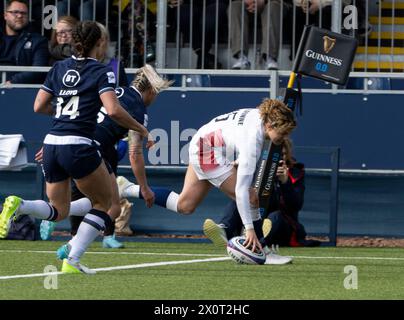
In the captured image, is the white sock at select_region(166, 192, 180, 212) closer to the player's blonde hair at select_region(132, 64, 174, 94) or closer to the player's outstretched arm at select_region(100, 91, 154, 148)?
the player's blonde hair at select_region(132, 64, 174, 94)

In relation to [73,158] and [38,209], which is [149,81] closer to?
[38,209]

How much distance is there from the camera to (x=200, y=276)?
10.9m

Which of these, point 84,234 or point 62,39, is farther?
point 62,39

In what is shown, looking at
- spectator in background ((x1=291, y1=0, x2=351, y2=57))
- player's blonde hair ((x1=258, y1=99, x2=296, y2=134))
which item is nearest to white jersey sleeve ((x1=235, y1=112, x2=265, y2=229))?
player's blonde hair ((x1=258, y1=99, x2=296, y2=134))

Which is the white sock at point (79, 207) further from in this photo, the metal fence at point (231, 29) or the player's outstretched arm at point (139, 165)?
the metal fence at point (231, 29)

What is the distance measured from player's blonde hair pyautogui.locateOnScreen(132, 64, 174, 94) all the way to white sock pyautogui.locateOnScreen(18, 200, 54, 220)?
187cm

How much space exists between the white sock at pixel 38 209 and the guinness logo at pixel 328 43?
11.3 ft

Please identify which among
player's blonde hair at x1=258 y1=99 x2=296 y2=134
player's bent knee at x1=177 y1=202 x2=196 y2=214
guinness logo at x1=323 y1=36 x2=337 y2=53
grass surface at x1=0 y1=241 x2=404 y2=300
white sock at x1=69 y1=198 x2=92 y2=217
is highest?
guinness logo at x1=323 y1=36 x2=337 y2=53

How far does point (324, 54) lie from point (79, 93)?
3502 millimetres

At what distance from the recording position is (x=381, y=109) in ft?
Answer: 49.0

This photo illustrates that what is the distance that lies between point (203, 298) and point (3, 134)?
630cm

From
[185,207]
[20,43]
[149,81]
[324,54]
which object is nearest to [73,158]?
[149,81]

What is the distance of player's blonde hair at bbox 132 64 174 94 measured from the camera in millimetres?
12648

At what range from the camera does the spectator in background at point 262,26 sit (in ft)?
51.2
